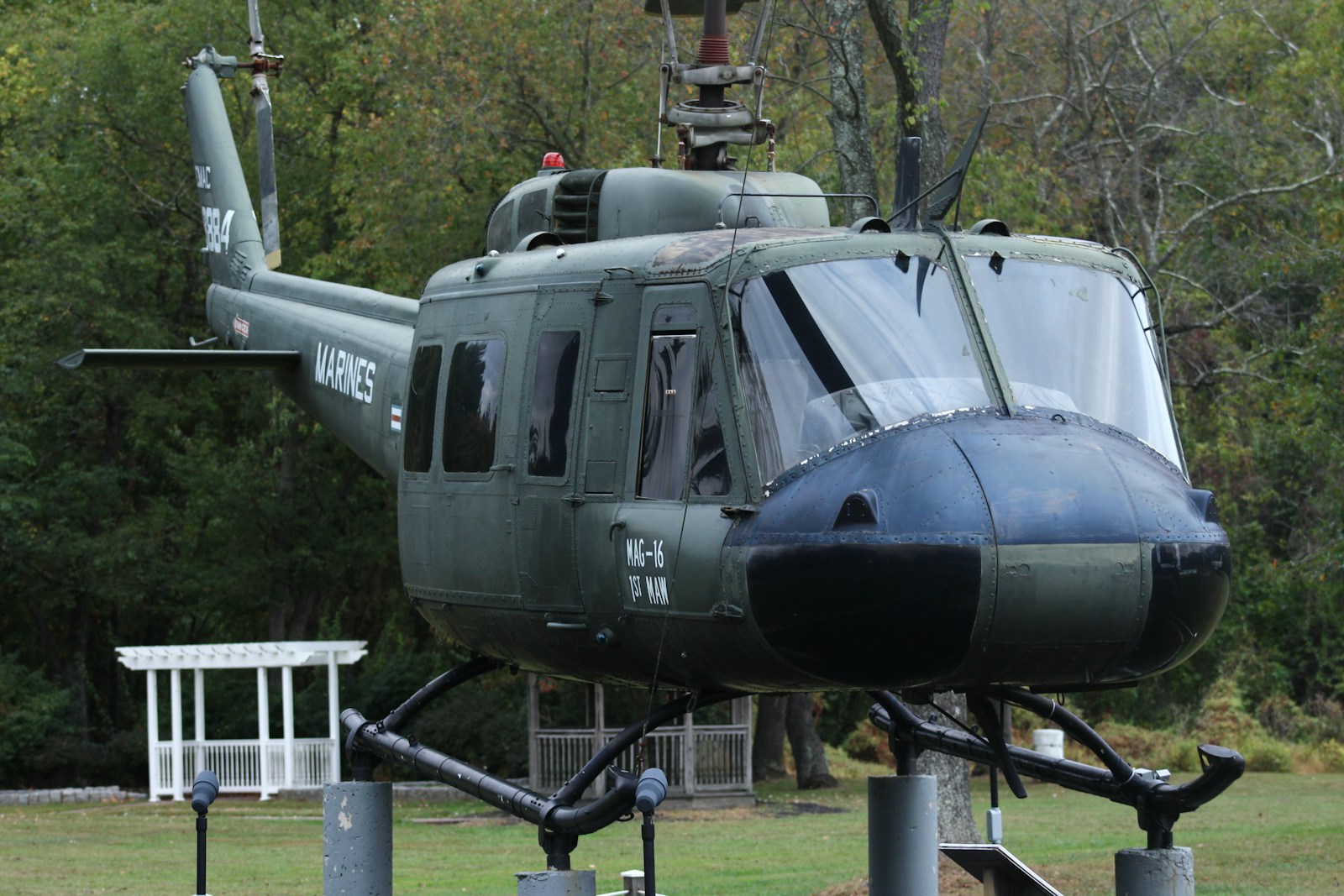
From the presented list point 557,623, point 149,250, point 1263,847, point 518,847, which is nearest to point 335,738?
point 518,847

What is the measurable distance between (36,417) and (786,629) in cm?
2764

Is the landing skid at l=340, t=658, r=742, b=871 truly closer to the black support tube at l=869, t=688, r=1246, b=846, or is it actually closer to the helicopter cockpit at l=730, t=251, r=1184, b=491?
the helicopter cockpit at l=730, t=251, r=1184, b=491

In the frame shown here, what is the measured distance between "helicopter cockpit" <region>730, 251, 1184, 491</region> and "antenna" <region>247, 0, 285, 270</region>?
6.95 metres

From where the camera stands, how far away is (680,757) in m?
26.2

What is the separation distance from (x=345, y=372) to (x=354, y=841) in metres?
2.76

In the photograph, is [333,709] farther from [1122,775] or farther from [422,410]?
[1122,775]

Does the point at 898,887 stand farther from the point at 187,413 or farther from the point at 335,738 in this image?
the point at 187,413

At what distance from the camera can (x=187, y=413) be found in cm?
3125

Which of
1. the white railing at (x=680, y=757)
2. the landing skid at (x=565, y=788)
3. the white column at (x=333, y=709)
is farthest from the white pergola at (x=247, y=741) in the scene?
the landing skid at (x=565, y=788)

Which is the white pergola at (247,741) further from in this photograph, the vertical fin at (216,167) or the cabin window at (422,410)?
the cabin window at (422,410)

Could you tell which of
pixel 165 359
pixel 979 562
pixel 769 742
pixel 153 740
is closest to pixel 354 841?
pixel 165 359

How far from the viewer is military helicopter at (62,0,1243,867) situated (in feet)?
18.9

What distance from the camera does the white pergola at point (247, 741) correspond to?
26500mm

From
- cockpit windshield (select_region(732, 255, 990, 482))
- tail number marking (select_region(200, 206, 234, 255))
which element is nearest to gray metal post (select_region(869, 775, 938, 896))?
cockpit windshield (select_region(732, 255, 990, 482))
